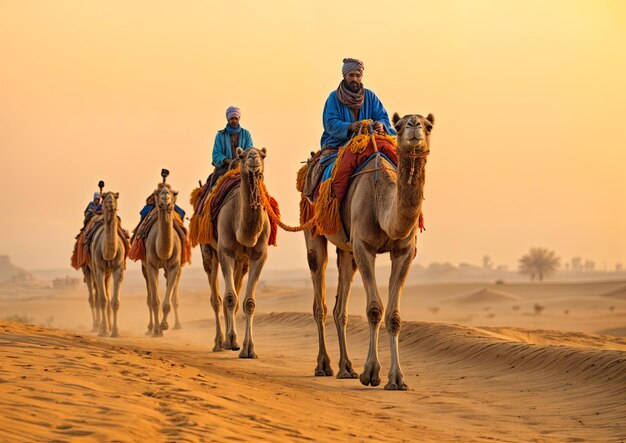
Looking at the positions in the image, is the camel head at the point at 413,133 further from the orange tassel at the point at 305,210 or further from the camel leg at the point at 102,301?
the camel leg at the point at 102,301

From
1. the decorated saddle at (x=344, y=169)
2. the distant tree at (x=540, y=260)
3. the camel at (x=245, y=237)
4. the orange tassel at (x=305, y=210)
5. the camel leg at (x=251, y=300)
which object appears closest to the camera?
the decorated saddle at (x=344, y=169)

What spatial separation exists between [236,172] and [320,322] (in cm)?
384

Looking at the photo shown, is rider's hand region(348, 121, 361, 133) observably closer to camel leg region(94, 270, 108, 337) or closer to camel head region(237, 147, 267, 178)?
camel head region(237, 147, 267, 178)

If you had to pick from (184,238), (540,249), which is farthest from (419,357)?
(540,249)

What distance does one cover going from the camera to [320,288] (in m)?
13.1

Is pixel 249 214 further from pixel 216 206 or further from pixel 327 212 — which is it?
pixel 327 212

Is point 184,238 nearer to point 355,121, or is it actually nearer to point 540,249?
point 355,121

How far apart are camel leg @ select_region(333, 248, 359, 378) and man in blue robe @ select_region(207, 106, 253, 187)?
449 cm

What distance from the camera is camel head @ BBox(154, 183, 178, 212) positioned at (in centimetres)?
1947

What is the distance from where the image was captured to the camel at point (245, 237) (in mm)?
14258

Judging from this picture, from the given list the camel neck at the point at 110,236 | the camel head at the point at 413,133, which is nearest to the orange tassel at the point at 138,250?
the camel neck at the point at 110,236

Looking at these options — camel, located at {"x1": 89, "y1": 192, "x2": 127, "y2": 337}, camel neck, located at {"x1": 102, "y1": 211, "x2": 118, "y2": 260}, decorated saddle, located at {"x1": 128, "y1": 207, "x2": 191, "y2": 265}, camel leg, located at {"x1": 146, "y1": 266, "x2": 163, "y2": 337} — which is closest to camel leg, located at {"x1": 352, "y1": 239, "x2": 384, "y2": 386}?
camel neck, located at {"x1": 102, "y1": 211, "x2": 118, "y2": 260}

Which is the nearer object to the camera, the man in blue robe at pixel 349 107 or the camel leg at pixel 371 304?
the camel leg at pixel 371 304

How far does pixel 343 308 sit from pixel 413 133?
10.9ft
